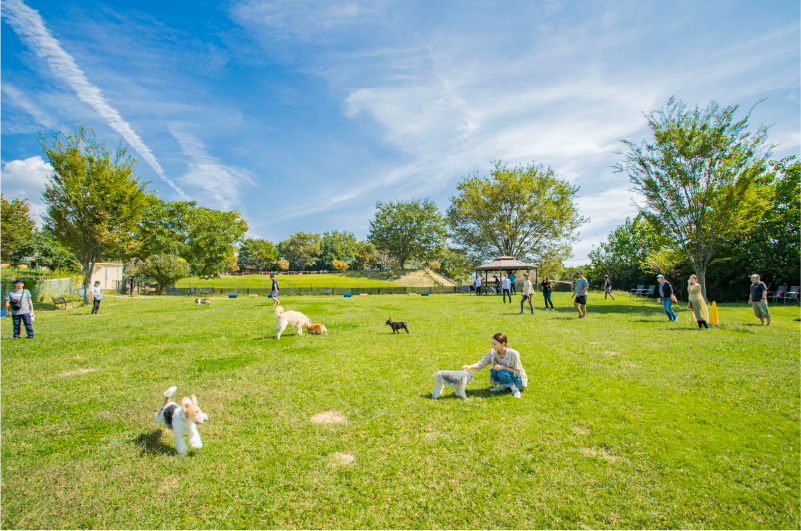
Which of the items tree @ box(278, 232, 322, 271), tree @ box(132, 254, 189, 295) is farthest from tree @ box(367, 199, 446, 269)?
tree @ box(278, 232, 322, 271)

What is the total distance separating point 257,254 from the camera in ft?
329

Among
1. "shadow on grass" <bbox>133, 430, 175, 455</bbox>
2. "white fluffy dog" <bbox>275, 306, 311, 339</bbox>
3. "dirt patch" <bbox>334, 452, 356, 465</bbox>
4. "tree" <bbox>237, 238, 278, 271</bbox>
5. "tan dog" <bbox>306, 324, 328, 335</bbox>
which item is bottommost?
"shadow on grass" <bbox>133, 430, 175, 455</bbox>

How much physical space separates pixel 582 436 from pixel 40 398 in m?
8.49

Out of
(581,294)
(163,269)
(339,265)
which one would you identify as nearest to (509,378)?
(581,294)

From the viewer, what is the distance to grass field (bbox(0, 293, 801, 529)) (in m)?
3.17

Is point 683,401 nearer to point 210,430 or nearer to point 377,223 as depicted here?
point 210,430

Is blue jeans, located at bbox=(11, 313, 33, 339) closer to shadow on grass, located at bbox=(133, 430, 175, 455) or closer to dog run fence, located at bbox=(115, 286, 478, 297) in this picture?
shadow on grass, located at bbox=(133, 430, 175, 455)

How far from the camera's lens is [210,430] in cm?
475

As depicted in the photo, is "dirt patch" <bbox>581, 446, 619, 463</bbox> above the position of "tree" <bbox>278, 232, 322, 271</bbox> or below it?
below

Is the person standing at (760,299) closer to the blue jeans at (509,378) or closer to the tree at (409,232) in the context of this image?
the blue jeans at (509,378)

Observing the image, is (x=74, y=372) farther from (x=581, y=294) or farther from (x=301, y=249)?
(x=301, y=249)

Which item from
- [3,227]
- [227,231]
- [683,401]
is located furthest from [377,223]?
[683,401]

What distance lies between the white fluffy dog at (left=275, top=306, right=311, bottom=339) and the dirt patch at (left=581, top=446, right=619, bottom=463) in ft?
29.6

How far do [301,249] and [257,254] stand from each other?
1400 cm
